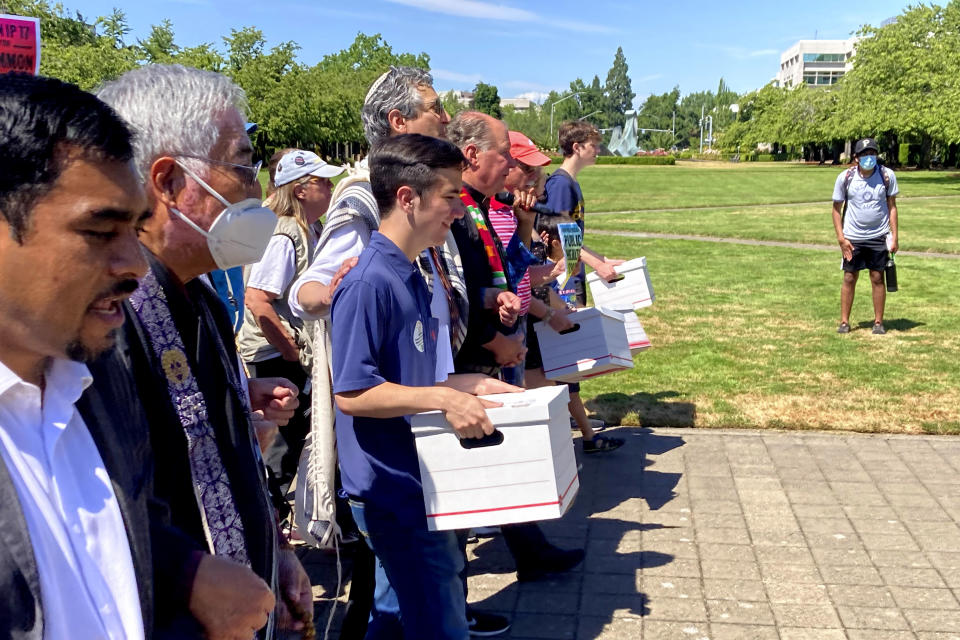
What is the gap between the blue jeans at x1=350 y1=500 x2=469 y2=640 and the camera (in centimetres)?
286

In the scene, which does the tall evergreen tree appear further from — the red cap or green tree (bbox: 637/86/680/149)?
the red cap

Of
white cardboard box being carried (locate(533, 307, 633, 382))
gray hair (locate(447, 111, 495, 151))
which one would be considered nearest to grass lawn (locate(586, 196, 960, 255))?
white cardboard box being carried (locate(533, 307, 633, 382))

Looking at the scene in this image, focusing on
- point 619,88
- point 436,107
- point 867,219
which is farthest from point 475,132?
point 619,88

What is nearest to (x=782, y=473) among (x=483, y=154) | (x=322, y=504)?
(x=483, y=154)

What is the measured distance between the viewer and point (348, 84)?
244 ft

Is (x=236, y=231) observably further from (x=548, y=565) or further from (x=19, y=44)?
(x=548, y=565)

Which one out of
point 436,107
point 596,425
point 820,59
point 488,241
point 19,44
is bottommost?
point 596,425

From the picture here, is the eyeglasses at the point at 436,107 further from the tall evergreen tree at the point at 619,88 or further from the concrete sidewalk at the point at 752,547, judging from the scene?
the tall evergreen tree at the point at 619,88

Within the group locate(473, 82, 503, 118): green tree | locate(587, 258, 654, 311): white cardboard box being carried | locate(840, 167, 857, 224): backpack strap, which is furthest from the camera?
locate(473, 82, 503, 118): green tree

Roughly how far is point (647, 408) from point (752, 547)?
278 centimetres

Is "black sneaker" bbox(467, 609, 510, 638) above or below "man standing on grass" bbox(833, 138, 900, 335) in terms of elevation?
below

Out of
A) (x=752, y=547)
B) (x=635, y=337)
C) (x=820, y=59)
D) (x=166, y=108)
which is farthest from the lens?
(x=820, y=59)

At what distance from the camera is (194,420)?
1767 mm

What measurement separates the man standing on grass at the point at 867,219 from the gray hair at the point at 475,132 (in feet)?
23.1
